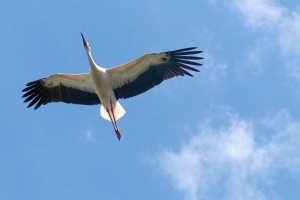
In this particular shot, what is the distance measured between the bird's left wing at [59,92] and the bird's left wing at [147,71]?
76cm

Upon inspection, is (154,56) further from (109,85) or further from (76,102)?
(76,102)

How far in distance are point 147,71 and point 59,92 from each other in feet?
7.87

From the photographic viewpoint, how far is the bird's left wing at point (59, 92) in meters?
15.7

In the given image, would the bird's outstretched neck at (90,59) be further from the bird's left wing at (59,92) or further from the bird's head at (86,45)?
the bird's left wing at (59,92)

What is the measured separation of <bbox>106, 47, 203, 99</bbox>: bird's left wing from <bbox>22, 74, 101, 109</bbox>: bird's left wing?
76cm

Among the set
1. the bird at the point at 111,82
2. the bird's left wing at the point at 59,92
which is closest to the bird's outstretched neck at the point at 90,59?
the bird at the point at 111,82

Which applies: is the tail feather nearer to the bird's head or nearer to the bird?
the bird

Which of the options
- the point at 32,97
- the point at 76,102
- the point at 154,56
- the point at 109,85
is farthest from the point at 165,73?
the point at 32,97

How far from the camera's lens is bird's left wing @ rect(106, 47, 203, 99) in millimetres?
15117

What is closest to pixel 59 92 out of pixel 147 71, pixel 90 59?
pixel 90 59

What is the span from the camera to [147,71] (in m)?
15.4

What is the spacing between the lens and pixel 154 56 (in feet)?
50.0

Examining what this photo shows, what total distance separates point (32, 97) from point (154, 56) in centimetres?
340

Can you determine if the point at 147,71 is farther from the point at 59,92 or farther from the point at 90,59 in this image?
the point at 59,92
